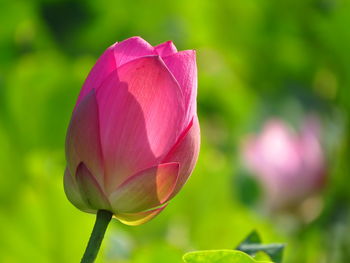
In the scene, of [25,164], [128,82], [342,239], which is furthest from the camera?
[342,239]

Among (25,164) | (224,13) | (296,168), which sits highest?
(224,13)

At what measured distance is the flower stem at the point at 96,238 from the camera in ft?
1.74

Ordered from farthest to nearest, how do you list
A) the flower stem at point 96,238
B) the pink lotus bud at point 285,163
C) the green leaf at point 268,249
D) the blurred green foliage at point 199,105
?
1. the pink lotus bud at point 285,163
2. the blurred green foliage at point 199,105
3. the green leaf at point 268,249
4. the flower stem at point 96,238

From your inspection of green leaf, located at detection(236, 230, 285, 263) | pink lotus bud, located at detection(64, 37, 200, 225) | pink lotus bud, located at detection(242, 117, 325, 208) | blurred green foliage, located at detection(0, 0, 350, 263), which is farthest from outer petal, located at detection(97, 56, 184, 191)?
pink lotus bud, located at detection(242, 117, 325, 208)

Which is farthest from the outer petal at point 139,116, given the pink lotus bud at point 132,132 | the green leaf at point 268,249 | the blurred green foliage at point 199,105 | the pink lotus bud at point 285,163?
the pink lotus bud at point 285,163

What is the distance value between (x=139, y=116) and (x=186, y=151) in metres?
0.04

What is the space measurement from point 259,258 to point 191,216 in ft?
2.02

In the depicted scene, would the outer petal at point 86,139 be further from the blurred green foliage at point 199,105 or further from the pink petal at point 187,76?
the blurred green foliage at point 199,105

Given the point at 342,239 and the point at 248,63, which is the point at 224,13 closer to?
the point at 248,63

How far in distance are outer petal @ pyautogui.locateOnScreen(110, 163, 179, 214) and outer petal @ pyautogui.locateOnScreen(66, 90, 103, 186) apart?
19 millimetres

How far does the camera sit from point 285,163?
1.80 m

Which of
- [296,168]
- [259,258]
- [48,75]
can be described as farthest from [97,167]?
[296,168]

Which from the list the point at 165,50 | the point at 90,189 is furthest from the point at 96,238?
the point at 165,50

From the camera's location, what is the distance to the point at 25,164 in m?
1.18
